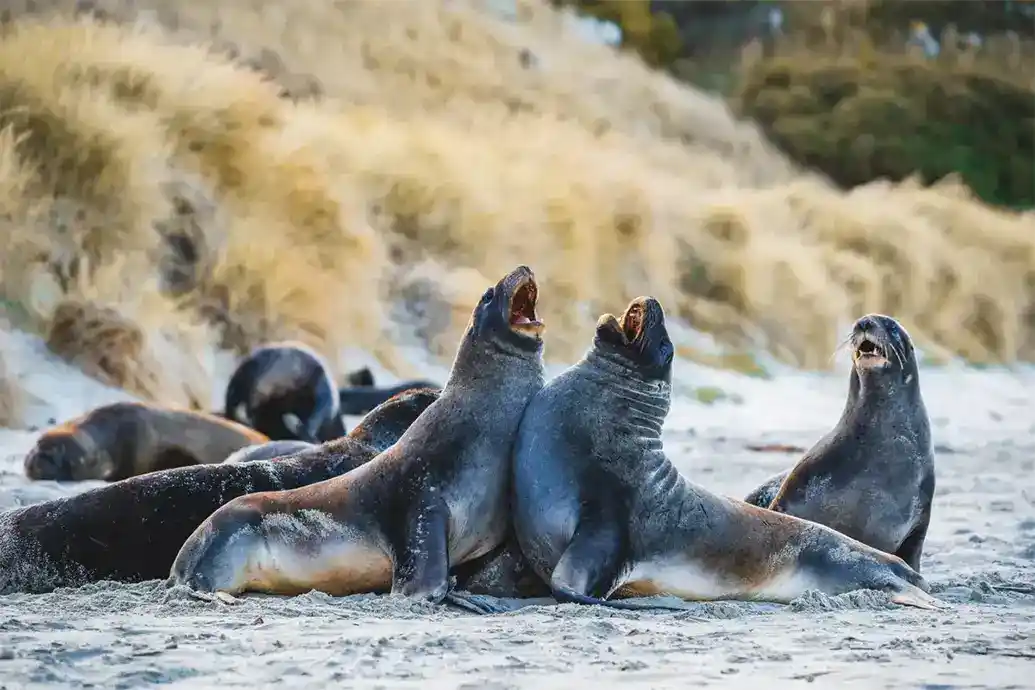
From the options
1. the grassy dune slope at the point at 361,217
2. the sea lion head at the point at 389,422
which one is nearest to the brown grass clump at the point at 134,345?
the grassy dune slope at the point at 361,217

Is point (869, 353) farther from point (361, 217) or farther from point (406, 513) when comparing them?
point (361, 217)

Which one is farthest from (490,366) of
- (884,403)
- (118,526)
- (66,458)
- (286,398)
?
(286,398)

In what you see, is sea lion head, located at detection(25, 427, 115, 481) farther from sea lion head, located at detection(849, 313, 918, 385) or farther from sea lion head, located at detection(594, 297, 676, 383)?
sea lion head, located at detection(849, 313, 918, 385)

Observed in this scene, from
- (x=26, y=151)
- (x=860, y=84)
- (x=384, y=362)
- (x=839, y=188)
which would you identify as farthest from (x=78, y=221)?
(x=860, y=84)

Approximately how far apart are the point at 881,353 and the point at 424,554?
225 cm

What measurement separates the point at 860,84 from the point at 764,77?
7.36 feet

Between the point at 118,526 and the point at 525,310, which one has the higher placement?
the point at 525,310

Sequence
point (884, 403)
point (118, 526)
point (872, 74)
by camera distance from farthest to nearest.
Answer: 1. point (872, 74)
2. point (884, 403)
3. point (118, 526)

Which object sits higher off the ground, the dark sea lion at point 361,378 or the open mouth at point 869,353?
the open mouth at point 869,353

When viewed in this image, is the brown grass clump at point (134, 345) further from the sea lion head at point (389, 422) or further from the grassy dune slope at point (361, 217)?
the sea lion head at point (389, 422)

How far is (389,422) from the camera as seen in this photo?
6.08 m

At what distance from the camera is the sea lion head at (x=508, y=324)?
554 centimetres

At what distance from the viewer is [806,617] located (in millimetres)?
4797

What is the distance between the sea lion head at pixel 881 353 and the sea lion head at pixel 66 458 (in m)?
3.61
